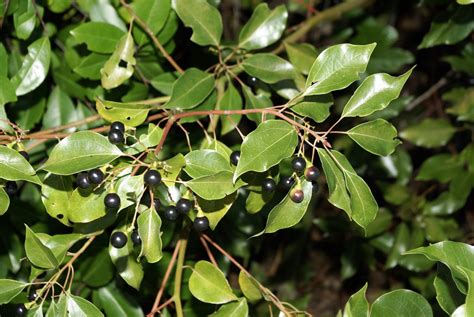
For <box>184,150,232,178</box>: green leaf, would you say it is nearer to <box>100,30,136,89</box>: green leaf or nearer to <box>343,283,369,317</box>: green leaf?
<box>343,283,369,317</box>: green leaf

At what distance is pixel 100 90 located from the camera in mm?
1960

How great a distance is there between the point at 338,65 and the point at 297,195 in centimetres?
26

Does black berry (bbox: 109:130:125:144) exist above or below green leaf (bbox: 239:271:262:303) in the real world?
above

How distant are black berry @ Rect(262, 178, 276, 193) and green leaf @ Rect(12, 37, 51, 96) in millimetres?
766

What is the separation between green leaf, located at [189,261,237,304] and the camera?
1.52 meters

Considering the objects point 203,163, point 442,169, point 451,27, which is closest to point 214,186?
point 203,163

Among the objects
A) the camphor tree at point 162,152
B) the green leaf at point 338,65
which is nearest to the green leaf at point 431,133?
the camphor tree at point 162,152

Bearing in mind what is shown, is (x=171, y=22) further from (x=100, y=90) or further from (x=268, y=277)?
(x=268, y=277)

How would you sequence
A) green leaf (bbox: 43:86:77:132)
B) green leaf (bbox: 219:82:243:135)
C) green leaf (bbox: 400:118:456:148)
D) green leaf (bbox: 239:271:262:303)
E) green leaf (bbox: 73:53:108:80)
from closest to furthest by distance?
green leaf (bbox: 239:271:262:303) < green leaf (bbox: 219:82:243:135) < green leaf (bbox: 73:53:108:80) < green leaf (bbox: 43:86:77:132) < green leaf (bbox: 400:118:456:148)

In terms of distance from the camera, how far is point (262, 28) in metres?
1.80

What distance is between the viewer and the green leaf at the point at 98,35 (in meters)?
1.79

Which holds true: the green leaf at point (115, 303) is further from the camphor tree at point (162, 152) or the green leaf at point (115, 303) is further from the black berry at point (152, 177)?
the black berry at point (152, 177)

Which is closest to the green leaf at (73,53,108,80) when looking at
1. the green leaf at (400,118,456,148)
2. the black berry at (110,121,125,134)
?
the black berry at (110,121,125,134)

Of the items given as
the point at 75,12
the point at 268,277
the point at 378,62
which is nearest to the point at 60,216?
the point at 75,12
